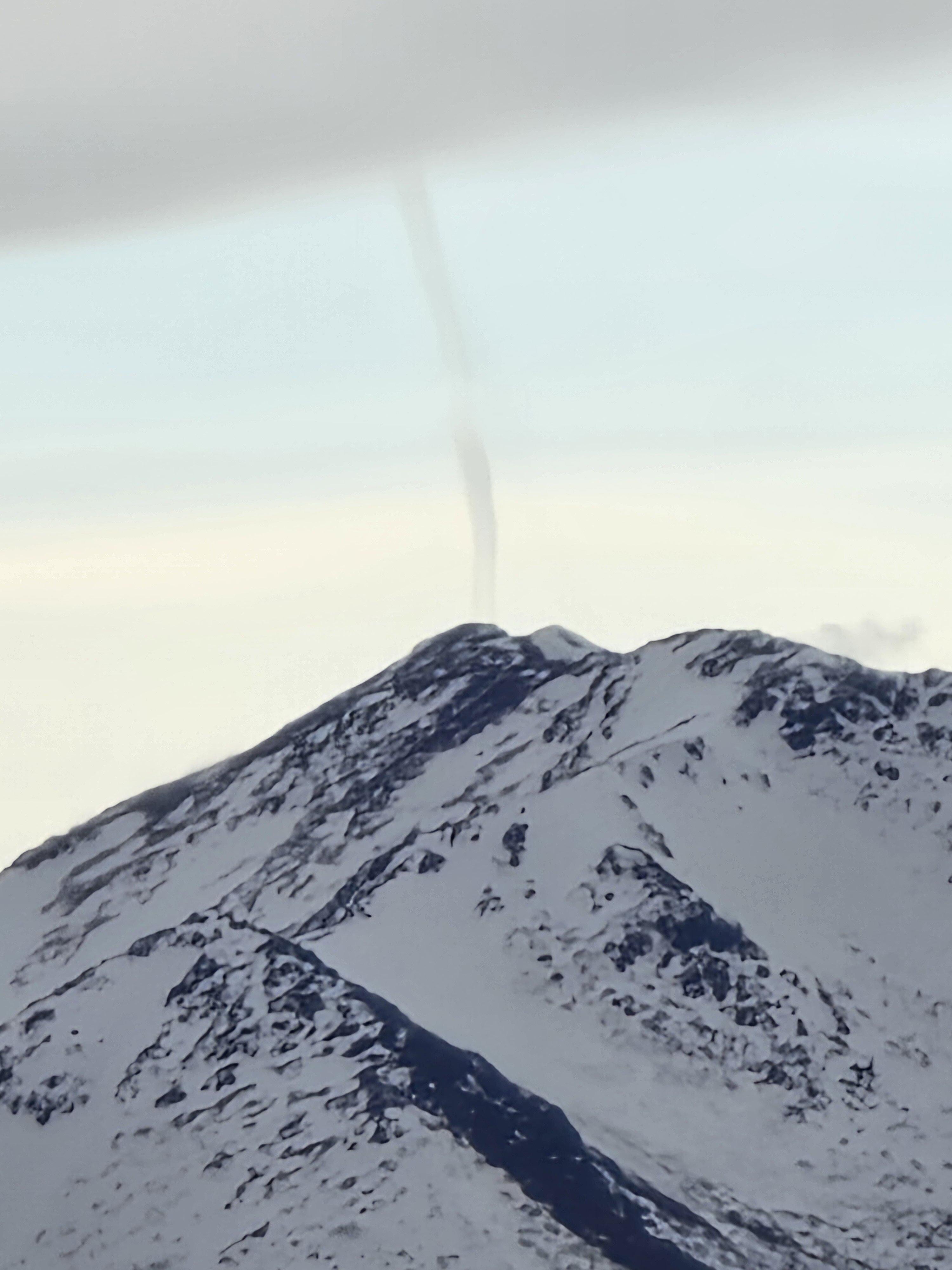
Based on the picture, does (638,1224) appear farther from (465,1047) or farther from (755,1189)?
(465,1047)

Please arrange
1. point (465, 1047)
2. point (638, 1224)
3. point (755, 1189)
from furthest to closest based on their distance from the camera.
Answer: point (465, 1047), point (755, 1189), point (638, 1224)

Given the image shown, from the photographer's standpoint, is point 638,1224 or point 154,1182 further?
point 154,1182

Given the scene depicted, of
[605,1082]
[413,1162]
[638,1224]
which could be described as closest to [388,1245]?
[413,1162]

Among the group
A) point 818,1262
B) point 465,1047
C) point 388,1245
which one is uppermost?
point 465,1047

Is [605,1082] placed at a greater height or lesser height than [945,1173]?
greater

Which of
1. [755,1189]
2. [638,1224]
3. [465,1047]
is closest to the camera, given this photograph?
[638,1224]

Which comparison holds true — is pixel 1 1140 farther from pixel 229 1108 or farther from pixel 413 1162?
pixel 413 1162
